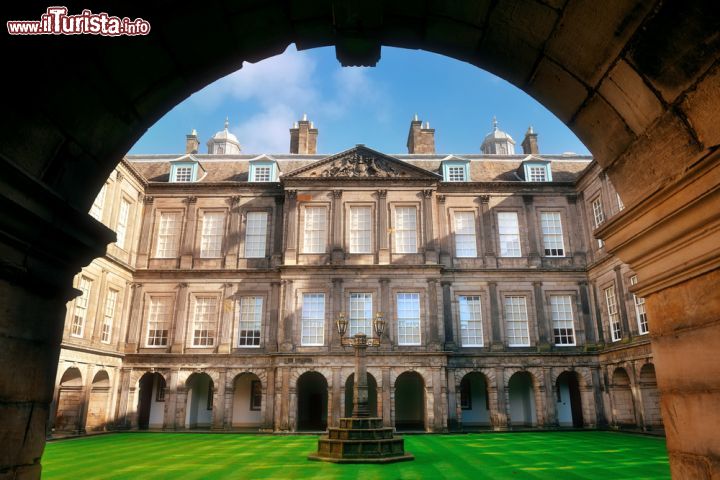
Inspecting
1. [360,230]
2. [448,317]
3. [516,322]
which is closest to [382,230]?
[360,230]

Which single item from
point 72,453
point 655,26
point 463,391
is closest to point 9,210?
point 655,26

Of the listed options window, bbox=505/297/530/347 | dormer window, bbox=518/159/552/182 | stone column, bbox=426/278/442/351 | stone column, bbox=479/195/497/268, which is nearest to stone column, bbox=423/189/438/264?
stone column, bbox=426/278/442/351

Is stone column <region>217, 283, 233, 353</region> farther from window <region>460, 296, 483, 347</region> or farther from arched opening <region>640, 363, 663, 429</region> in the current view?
arched opening <region>640, 363, 663, 429</region>

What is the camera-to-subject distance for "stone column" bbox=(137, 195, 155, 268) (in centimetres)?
2559

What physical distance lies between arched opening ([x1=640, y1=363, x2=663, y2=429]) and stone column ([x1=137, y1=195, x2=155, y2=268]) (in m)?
23.8

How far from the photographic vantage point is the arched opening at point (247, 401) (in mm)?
25875

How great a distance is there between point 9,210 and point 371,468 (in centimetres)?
1062

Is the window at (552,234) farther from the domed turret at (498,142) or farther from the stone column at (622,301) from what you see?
the domed turret at (498,142)

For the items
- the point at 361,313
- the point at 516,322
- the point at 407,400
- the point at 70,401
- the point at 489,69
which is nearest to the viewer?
the point at 489,69

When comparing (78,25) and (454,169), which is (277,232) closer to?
(454,169)

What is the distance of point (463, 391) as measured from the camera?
1049 inches

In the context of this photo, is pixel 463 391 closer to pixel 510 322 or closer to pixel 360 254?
pixel 510 322

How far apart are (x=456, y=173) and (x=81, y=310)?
19487 millimetres

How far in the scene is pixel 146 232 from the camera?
25969 millimetres
